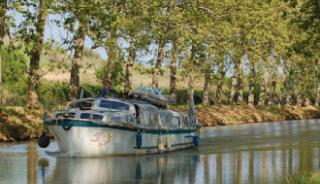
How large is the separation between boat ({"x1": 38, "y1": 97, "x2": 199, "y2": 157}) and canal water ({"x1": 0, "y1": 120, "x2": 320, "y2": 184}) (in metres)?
0.74

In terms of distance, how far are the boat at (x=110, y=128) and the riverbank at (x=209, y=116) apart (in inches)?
334

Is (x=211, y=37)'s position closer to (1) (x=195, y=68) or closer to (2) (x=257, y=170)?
(1) (x=195, y=68)

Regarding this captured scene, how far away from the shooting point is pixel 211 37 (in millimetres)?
81500

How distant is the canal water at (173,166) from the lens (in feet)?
114

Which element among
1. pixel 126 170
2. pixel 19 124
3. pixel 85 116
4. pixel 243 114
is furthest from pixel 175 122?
pixel 243 114

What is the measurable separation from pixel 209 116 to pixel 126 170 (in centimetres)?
5352

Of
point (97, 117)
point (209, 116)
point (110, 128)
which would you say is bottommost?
point (209, 116)

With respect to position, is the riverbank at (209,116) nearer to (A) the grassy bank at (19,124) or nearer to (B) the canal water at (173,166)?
(A) the grassy bank at (19,124)

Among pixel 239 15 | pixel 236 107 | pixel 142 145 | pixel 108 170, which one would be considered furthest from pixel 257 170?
pixel 236 107

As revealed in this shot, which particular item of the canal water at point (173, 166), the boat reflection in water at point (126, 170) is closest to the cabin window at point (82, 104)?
the canal water at point (173, 166)

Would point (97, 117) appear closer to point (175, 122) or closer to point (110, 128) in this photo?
point (110, 128)

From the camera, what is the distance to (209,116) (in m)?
91.4

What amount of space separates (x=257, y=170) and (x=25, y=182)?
1138 centimetres

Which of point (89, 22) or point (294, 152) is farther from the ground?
point (89, 22)
